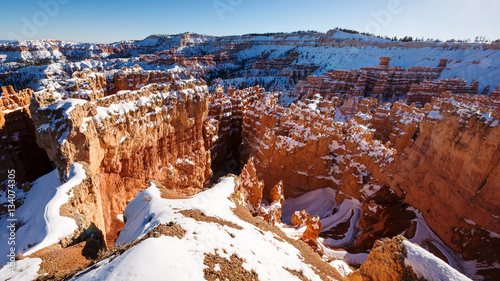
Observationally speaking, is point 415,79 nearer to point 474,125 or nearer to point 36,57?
point 474,125

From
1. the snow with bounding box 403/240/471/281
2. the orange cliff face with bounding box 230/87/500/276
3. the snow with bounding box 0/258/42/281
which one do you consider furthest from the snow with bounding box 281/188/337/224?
the snow with bounding box 0/258/42/281

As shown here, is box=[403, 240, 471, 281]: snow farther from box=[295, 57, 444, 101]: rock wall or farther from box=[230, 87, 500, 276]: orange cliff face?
box=[295, 57, 444, 101]: rock wall

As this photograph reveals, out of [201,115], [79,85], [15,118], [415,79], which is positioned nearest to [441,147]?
[201,115]

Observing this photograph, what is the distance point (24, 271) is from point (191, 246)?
4.34 m

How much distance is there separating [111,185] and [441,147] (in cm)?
1998

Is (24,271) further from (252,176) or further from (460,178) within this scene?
(460,178)

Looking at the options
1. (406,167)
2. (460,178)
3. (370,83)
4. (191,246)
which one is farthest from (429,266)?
(370,83)

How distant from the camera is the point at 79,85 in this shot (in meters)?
14.6

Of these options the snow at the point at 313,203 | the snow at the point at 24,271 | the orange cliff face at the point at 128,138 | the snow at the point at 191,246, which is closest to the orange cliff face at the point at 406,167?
the snow at the point at 313,203

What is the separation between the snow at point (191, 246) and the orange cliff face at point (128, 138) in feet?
7.79

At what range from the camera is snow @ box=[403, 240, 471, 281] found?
557cm

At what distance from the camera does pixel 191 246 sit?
575cm

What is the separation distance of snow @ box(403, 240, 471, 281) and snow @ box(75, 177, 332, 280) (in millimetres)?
2698

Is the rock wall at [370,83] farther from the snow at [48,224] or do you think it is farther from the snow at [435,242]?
the snow at [48,224]
